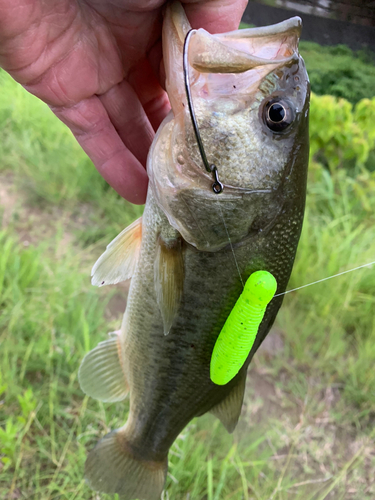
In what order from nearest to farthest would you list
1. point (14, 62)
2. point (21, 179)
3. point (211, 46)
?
1. point (211, 46)
2. point (14, 62)
3. point (21, 179)

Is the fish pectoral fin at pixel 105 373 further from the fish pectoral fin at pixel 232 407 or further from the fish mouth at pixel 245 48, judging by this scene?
the fish mouth at pixel 245 48

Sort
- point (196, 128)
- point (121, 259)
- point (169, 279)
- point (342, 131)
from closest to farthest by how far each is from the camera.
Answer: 1. point (196, 128)
2. point (169, 279)
3. point (121, 259)
4. point (342, 131)

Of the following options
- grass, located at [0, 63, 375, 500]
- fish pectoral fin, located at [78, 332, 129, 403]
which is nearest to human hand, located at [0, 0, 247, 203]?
fish pectoral fin, located at [78, 332, 129, 403]

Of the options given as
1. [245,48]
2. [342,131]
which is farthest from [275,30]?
[342,131]

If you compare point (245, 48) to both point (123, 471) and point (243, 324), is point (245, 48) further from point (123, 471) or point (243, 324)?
point (123, 471)

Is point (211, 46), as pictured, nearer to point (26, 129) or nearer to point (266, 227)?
point (266, 227)

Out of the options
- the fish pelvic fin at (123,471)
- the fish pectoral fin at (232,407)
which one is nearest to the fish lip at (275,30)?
the fish pectoral fin at (232,407)

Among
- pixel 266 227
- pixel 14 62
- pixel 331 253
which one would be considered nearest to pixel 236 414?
pixel 266 227
